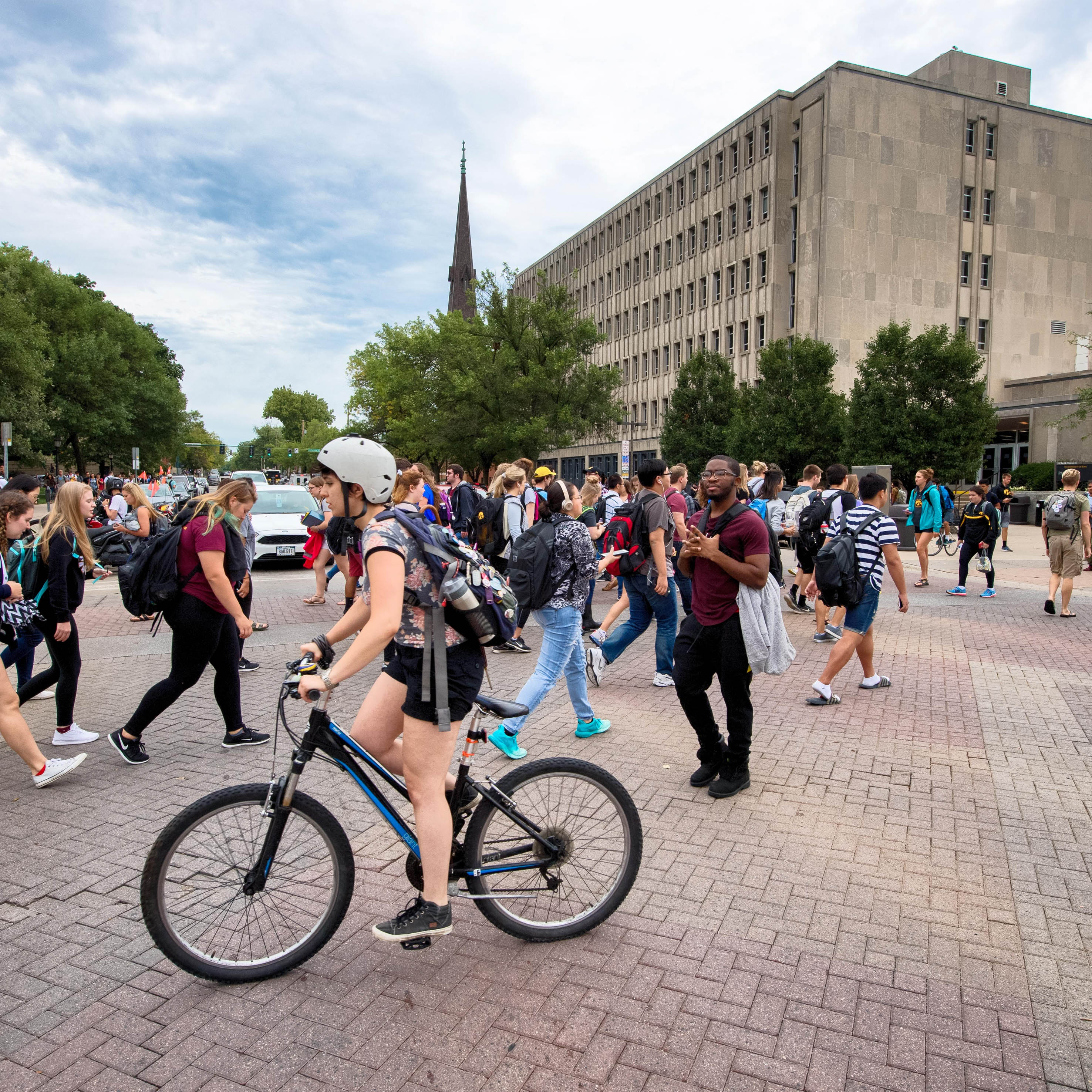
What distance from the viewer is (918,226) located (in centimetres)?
4959

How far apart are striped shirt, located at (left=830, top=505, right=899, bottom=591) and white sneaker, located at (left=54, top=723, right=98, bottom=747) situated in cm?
576

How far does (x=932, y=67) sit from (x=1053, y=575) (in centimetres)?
5617

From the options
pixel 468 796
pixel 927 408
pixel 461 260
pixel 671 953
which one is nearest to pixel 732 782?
pixel 671 953

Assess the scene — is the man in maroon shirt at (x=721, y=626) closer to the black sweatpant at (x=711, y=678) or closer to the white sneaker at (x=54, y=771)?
the black sweatpant at (x=711, y=678)

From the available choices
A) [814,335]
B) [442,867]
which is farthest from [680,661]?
[814,335]

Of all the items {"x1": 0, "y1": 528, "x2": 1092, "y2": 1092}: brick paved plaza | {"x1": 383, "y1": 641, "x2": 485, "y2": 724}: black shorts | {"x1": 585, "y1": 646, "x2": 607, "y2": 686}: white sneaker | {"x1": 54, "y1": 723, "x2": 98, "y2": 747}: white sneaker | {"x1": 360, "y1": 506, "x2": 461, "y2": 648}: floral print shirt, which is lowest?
{"x1": 0, "y1": 528, "x2": 1092, "y2": 1092}: brick paved plaza

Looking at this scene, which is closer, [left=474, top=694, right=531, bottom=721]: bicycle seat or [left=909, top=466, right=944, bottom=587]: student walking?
[left=474, top=694, right=531, bottom=721]: bicycle seat

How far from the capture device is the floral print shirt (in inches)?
111

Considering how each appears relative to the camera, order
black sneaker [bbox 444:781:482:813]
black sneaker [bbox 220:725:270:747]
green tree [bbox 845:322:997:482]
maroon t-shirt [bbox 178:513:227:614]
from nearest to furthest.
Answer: black sneaker [bbox 444:781:482:813] < maroon t-shirt [bbox 178:513:227:614] < black sneaker [bbox 220:725:270:747] < green tree [bbox 845:322:997:482]

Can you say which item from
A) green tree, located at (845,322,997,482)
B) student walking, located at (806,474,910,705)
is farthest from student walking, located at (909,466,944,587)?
green tree, located at (845,322,997,482)

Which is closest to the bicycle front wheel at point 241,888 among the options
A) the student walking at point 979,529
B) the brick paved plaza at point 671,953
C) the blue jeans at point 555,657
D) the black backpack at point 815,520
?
the brick paved plaza at point 671,953

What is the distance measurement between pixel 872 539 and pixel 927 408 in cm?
3076

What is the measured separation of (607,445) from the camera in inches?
2928

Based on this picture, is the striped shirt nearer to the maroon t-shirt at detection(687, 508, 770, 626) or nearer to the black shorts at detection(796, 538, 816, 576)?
the maroon t-shirt at detection(687, 508, 770, 626)
